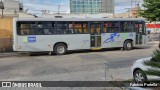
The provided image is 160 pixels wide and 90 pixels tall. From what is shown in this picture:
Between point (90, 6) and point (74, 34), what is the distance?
234ft

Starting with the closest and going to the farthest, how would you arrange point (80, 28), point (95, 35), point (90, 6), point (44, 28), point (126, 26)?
point (44, 28) < point (80, 28) < point (95, 35) < point (126, 26) < point (90, 6)

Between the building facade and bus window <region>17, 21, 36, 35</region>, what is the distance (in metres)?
66.7

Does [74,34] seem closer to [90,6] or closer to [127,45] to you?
[127,45]

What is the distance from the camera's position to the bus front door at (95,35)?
20234 millimetres

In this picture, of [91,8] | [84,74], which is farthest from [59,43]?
[91,8]

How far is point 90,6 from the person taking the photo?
295 feet

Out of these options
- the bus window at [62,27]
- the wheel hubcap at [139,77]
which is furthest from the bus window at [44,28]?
the wheel hubcap at [139,77]

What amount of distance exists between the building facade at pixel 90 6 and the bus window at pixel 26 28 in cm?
6672

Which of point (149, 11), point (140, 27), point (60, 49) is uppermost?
point (149, 11)

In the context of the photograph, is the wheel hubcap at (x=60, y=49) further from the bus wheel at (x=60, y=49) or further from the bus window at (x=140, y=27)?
the bus window at (x=140, y=27)

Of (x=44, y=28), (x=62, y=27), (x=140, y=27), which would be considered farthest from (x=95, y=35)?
(x=140, y=27)

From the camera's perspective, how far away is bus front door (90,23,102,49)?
20.2 metres

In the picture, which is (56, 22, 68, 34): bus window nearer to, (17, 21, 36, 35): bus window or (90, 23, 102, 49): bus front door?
(17, 21, 36, 35): bus window

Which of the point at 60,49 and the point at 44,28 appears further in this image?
the point at 60,49
